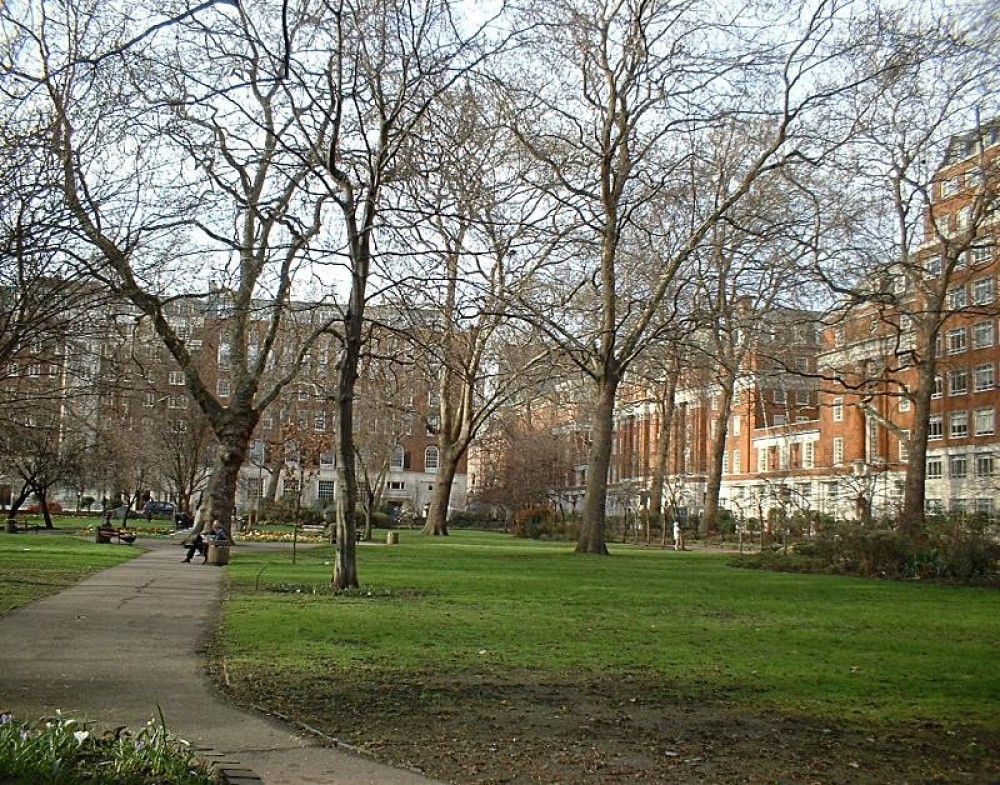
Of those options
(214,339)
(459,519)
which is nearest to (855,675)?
(214,339)

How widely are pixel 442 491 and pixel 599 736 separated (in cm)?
4078

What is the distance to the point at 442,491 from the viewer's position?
47.8 metres

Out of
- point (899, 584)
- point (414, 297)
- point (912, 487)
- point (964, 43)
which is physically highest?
point (964, 43)

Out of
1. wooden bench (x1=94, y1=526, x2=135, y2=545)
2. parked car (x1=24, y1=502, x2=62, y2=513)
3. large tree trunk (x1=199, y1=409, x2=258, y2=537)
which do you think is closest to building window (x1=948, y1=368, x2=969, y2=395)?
large tree trunk (x1=199, y1=409, x2=258, y2=537)

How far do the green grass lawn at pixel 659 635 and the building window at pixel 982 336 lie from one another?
40972 millimetres

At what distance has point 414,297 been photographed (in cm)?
1880

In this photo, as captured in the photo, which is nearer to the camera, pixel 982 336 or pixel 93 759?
pixel 93 759

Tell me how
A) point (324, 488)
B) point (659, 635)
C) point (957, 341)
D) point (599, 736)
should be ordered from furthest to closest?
point (324, 488), point (957, 341), point (659, 635), point (599, 736)

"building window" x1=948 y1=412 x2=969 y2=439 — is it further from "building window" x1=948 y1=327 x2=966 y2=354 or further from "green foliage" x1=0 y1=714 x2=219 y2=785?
"green foliage" x1=0 y1=714 x2=219 y2=785

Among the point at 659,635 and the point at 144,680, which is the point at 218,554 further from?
the point at 144,680

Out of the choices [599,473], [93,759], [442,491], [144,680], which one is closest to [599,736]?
[93,759]

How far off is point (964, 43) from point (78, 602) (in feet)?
44.7

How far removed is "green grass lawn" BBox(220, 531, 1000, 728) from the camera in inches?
365

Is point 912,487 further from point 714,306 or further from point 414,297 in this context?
point 414,297
